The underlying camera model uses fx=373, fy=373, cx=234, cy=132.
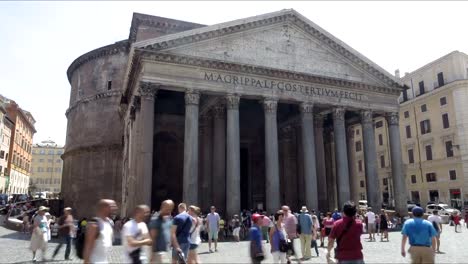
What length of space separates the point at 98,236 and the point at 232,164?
47.0 feet

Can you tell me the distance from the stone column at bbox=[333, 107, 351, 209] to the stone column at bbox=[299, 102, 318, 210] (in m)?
1.75

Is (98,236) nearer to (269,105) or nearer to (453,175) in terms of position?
(269,105)

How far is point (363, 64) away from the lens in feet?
78.3

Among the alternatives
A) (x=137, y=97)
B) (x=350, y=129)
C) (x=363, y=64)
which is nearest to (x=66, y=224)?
(x=137, y=97)

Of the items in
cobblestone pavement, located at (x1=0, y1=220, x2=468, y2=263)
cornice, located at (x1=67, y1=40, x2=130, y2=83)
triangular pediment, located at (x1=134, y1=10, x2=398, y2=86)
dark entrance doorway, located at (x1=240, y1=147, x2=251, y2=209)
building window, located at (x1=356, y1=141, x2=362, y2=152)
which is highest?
cornice, located at (x1=67, y1=40, x2=130, y2=83)

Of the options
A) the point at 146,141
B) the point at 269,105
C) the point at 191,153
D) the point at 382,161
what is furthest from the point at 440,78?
the point at 146,141

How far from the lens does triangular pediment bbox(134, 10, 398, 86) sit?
19.7 metres

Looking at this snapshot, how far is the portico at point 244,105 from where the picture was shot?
18656mm

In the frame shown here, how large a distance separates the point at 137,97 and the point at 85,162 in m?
16.4

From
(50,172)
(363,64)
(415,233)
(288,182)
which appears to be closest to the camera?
(415,233)

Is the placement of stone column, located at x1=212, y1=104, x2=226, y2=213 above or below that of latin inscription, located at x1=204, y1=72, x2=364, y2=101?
below

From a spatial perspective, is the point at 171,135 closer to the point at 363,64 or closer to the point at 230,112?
the point at 230,112

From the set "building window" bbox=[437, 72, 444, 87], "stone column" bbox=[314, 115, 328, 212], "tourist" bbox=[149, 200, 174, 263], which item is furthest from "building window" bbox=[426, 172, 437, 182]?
"tourist" bbox=[149, 200, 174, 263]

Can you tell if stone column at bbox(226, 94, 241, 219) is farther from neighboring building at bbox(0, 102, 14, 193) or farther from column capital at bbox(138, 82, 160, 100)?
neighboring building at bbox(0, 102, 14, 193)
